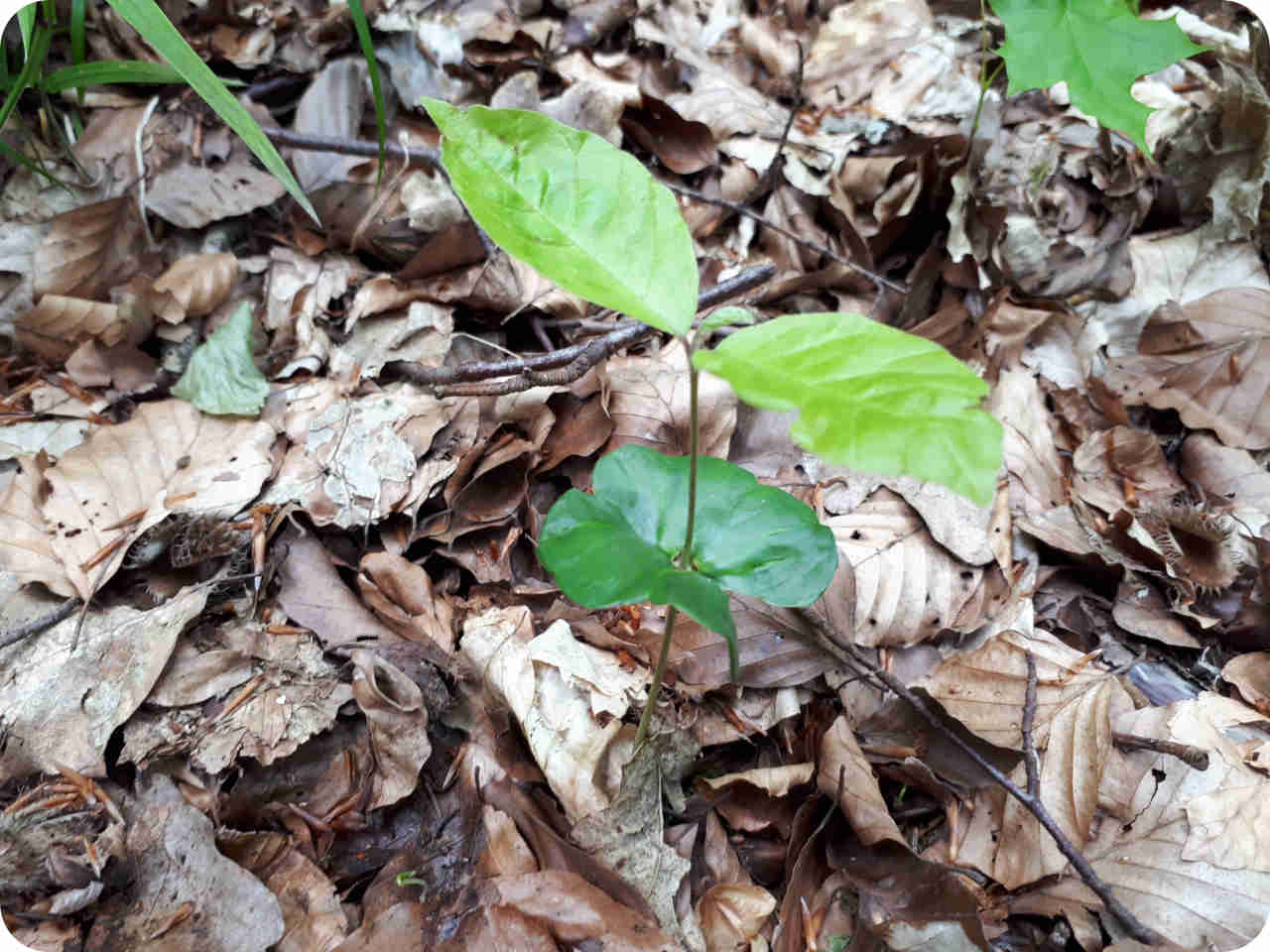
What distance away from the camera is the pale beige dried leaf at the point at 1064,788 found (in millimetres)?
1451

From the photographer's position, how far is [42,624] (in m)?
1.63

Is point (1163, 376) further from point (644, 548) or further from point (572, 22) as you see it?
point (572, 22)

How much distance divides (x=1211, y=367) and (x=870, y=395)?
6.47ft

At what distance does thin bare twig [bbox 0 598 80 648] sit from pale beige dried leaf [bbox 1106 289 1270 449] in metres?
2.70

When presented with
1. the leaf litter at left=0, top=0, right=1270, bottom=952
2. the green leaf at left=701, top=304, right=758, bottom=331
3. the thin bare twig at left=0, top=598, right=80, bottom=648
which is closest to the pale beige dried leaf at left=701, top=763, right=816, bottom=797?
the leaf litter at left=0, top=0, right=1270, bottom=952

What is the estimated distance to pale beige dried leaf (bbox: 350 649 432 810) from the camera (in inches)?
58.8

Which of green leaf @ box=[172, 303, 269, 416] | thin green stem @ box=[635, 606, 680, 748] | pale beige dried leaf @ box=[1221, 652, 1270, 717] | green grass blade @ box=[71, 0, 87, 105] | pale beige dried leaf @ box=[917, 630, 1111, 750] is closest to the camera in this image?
thin green stem @ box=[635, 606, 680, 748]

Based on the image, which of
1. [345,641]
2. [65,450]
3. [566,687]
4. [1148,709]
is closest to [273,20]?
[65,450]

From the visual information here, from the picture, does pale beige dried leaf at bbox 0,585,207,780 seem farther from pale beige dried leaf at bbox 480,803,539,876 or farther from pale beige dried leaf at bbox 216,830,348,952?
pale beige dried leaf at bbox 480,803,539,876

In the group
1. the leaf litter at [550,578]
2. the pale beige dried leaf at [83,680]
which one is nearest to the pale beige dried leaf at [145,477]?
the leaf litter at [550,578]

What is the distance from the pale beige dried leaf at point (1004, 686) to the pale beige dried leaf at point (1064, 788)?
0.07ft

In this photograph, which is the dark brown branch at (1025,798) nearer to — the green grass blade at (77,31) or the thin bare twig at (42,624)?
the thin bare twig at (42,624)

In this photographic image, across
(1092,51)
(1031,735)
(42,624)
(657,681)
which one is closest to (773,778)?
(657,681)

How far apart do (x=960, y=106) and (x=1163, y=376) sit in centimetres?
128
